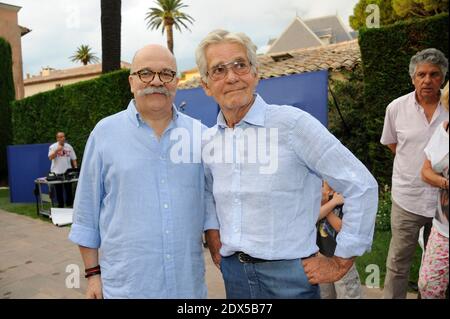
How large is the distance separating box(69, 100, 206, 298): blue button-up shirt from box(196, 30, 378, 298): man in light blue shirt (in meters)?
0.18

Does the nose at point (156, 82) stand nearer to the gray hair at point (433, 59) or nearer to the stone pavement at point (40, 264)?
the gray hair at point (433, 59)

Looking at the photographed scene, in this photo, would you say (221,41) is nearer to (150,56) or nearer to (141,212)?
(150,56)

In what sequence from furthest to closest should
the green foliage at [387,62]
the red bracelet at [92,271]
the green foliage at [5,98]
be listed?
1. the green foliage at [5,98]
2. the green foliage at [387,62]
3. the red bracelet at [92,271]

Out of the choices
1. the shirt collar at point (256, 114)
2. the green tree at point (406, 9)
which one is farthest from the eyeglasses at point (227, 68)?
the green tree at point (406, 9)

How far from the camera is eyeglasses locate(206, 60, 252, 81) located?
150 cm

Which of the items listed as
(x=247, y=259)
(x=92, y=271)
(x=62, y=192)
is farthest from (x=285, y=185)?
(x=62, y=192)

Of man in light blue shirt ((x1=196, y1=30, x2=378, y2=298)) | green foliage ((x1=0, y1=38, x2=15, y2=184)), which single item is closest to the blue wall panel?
green foliage ((x1=0, y1=38, x2=15, y2=184))

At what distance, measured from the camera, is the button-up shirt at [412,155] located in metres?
2.50

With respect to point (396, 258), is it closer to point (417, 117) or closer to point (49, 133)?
point (417, 117)

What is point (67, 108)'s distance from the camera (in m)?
11.0

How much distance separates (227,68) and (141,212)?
2.28 ft

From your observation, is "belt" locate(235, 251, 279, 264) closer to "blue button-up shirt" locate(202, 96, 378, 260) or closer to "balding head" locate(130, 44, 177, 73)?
"blue button-up shirt" locate(202, 96, 378, 260)

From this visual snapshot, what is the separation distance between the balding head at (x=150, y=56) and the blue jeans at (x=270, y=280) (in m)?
0.90

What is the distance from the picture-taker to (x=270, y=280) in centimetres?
147
